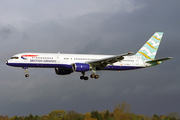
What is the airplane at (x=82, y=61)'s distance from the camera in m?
66.8

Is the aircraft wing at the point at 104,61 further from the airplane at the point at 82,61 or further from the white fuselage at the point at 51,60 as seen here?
the white fuselage at the point at 51,60

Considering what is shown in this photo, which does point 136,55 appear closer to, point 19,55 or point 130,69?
point 130,69

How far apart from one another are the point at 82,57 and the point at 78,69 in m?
3.79

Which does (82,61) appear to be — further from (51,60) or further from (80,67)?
(51,60)

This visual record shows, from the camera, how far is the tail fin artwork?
79300 mm

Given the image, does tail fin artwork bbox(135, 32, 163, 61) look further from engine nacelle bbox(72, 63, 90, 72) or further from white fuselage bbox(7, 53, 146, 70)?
engine nacelle bbox(72, 63, 90, 72)

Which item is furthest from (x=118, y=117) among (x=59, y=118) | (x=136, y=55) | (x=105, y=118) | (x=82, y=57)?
(x=82, y=57)

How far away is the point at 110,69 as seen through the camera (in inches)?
2926

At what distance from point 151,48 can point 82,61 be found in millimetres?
20196

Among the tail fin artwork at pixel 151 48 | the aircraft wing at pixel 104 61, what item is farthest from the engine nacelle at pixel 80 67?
the tail fin artwork at pixel 151 48

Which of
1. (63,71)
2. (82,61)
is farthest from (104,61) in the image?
(63,71)

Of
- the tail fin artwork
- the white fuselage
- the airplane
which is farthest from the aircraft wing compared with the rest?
the tail fin artwork

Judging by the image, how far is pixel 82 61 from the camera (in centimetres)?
7050

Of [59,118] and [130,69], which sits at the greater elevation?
[130,69]
